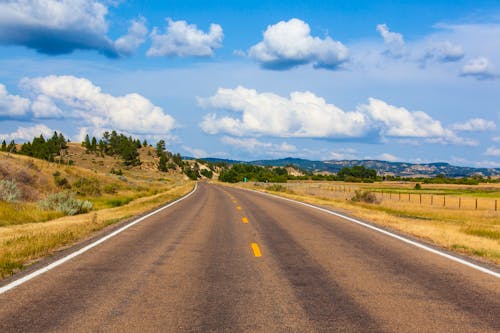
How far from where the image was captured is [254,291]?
6902 mm

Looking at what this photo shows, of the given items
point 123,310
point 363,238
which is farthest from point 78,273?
point 363,238

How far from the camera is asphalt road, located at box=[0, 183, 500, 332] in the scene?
542cm

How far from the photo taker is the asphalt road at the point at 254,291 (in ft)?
17.8

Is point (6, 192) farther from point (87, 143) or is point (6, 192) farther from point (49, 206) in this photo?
point (87, 143)

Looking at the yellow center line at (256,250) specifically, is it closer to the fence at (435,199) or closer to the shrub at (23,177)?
the shrub at (23,177)

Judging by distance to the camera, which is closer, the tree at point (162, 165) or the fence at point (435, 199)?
the fence at point (435, 199)

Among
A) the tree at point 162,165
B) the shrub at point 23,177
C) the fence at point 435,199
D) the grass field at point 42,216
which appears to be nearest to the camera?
the grass field at point 42,216

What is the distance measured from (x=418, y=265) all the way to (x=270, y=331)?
16.5 ft

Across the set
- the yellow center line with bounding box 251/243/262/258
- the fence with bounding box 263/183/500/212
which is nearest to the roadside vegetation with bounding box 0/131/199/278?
the yellow center line with bounding box 251/243/262/258

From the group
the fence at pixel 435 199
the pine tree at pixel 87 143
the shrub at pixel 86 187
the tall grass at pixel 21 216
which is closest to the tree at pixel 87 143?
the pine tree at pixel 87 143

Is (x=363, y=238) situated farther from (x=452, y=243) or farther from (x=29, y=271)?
(x=29, y=271)

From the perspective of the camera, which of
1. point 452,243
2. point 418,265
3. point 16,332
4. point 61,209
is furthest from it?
point 61,209

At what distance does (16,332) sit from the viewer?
16.4 ft

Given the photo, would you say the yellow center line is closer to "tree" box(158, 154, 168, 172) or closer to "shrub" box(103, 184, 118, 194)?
"shrub" box(103, 184, 118, 194)
